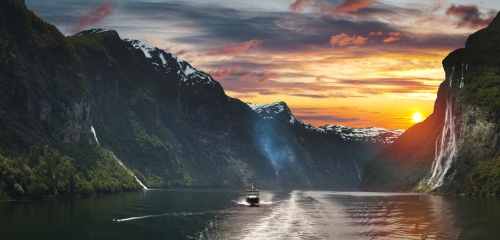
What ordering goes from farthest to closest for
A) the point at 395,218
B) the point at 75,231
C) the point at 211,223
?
the point at 395,218
the point at 211,223
the point at 75,231

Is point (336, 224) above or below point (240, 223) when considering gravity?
below

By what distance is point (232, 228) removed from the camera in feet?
455

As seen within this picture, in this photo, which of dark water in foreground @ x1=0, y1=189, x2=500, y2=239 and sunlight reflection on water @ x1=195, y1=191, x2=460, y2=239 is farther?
sunlight reflection on water @ x1=195, y1=191, x2=460, y2=239

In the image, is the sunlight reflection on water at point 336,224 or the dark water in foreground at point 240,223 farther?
the sunlight reflection on water at point 336,224

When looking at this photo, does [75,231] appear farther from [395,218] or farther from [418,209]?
[418,209]

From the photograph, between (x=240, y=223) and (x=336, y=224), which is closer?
(x=240, y=223)

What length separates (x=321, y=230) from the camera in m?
136

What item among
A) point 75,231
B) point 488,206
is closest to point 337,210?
point 488,206

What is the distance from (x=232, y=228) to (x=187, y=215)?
31.0 meters

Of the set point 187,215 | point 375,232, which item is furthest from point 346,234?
point 187,215

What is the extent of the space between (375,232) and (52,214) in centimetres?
7433

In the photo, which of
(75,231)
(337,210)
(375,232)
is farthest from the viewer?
(337,210)

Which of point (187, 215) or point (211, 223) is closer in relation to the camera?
point (211, 223)

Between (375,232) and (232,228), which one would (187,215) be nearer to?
(232,228)
